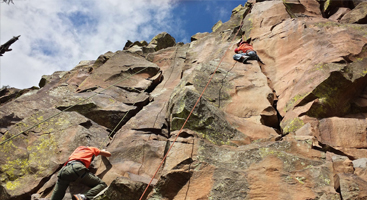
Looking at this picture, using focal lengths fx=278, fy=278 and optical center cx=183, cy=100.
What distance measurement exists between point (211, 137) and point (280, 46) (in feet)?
22.6

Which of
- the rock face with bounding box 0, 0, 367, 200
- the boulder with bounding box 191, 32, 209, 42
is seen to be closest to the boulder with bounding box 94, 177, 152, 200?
the rock face with bounding box 0, 0, 367, 200

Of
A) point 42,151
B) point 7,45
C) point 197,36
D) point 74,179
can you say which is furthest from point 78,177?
point 197,36

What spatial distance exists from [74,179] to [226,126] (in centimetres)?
444

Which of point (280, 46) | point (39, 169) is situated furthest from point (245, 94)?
point (39, 169)

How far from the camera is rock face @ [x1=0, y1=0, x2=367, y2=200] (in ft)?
21.1

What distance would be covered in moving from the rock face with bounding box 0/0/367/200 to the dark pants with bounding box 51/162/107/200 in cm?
37

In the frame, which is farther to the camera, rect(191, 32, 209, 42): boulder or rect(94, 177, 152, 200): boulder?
rect(191, 32, 209, 42): boulder

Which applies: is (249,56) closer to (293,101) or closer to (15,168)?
(293,101)

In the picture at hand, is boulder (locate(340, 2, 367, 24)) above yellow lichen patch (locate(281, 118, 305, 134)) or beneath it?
above

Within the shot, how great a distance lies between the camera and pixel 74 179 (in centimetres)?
714

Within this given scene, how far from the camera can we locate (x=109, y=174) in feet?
25.5

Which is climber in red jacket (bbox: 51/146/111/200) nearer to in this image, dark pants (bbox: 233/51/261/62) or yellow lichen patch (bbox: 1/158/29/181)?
yellow lichen patch (bbox: 1/158/29/181)

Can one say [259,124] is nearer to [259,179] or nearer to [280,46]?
[259,179]

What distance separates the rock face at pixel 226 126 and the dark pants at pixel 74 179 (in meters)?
0.37
